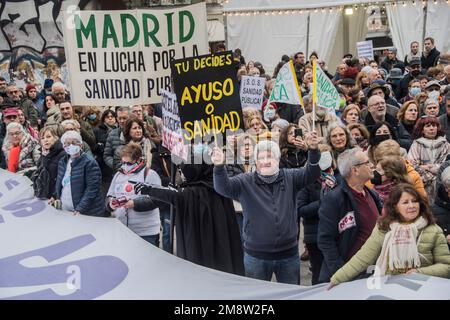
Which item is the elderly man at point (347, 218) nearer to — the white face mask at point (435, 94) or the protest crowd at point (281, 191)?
the protest crowd at point (281, 191)

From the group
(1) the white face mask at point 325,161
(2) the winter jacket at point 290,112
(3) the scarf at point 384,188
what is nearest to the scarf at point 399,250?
(3) the scarf at point 384,188

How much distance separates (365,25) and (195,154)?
58.8 feet

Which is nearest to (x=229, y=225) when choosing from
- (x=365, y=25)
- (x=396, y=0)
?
(x=396, y=0)

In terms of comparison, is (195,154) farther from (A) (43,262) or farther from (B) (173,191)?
(A) (43,262)

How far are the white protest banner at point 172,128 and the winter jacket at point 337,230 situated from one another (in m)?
1.43

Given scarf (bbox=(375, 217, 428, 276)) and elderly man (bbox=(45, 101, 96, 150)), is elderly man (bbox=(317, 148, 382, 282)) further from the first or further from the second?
elderly man (bbox=(45, 101, 96, 150))

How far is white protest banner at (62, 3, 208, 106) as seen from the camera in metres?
7.98

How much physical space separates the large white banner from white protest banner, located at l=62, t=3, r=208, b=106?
6.83 feet

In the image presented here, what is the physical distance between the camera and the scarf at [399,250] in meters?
4.60

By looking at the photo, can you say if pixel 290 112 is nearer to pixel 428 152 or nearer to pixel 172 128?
pixel 428 152

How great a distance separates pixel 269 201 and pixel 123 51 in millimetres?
3095

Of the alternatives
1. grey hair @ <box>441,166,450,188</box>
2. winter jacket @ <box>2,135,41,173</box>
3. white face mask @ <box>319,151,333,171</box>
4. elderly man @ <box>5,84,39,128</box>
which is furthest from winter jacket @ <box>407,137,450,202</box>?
elderly man @ <box>5,84,39,128</box>

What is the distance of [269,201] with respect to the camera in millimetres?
5719

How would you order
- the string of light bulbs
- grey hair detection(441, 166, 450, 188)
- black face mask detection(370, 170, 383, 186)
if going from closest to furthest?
grey hair detection(441, 166, 450, 188)
black face mask detection(370, 170, 383, 186)
the string of light bulbs
